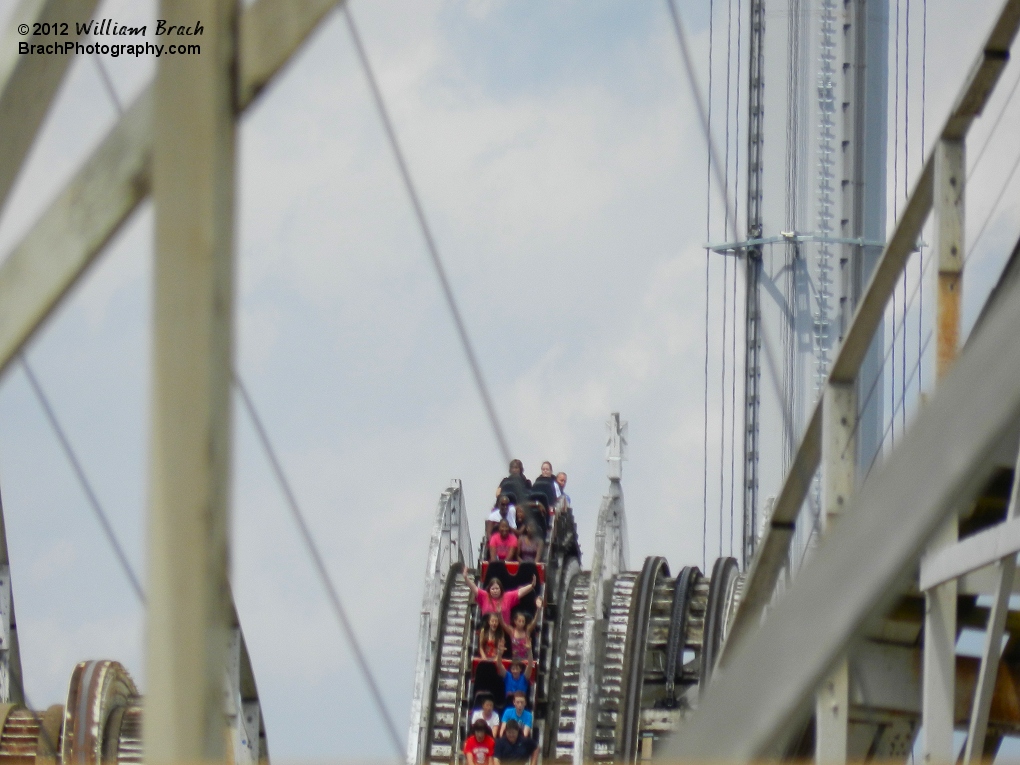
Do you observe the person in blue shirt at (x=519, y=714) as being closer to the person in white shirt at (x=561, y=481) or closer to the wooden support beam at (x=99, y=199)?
the person in white shirt at (x=561, y=481)

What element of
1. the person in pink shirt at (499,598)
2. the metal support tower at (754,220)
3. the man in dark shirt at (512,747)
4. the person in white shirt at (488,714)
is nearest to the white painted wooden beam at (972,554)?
the man in dark shirt at (512,747)

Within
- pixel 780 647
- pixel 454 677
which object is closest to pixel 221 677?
pixel 780 647

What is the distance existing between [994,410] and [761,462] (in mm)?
21807

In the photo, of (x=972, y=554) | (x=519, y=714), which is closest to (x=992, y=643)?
(x=972, y=554)

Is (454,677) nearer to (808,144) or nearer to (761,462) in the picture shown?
(761,462)

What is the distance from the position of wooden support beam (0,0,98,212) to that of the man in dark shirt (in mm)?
8521

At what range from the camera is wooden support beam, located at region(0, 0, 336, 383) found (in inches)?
100

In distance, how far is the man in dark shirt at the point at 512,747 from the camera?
10781 millimetres

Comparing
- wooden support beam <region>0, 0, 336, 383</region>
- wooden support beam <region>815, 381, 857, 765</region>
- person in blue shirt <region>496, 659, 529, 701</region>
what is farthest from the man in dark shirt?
wooden support beam <region>0, 0, 336, 383</region>

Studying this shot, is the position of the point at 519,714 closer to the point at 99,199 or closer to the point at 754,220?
the point at 99,199

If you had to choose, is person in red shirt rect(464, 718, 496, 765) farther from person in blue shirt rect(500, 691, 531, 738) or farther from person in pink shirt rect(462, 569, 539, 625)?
person in pink shirt rect(462, 569, 539, 625)

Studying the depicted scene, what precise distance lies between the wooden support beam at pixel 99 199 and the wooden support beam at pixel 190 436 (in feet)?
0.55

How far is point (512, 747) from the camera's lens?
1081cm

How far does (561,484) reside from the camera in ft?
42.6
